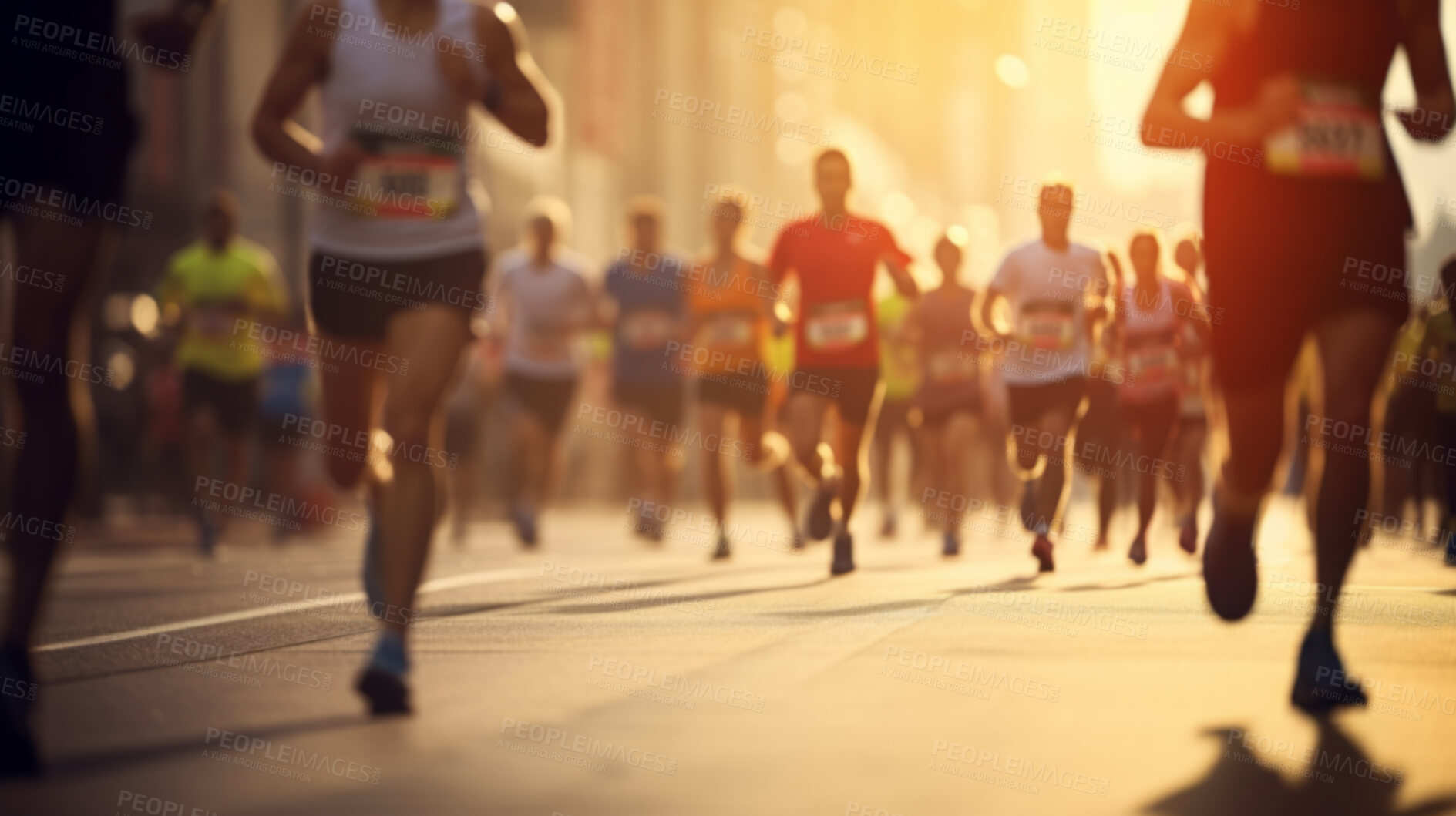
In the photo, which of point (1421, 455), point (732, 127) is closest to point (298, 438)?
point (1421, 455)

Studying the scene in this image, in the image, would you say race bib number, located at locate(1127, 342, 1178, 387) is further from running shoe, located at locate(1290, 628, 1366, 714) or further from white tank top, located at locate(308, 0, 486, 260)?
running shoe, located at locate(1290, 628, 1366, 714)

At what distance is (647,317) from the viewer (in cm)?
1595

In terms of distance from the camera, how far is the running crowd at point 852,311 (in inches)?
223

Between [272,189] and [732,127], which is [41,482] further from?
[732,127]

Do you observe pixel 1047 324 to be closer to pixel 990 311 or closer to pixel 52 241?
pixel 990 311

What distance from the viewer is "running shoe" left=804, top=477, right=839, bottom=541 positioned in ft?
40.1

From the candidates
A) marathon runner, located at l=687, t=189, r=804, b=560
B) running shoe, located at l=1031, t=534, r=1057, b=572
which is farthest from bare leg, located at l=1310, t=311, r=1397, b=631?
marathon runner, located at l=687, t=189, r=804, b=560

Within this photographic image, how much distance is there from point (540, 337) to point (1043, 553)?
544 centimetres

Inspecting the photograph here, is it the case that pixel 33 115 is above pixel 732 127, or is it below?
below

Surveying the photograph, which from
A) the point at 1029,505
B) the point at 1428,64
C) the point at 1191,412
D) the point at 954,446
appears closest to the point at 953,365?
the point at 954,446

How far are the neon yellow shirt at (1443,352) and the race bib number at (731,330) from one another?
13.1 feet

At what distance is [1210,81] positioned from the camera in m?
6.11

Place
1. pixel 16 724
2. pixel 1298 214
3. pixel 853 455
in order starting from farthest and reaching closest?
pixel 853 455 → pixel 1298 214 → pixel 16 724

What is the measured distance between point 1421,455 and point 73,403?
12.6m
